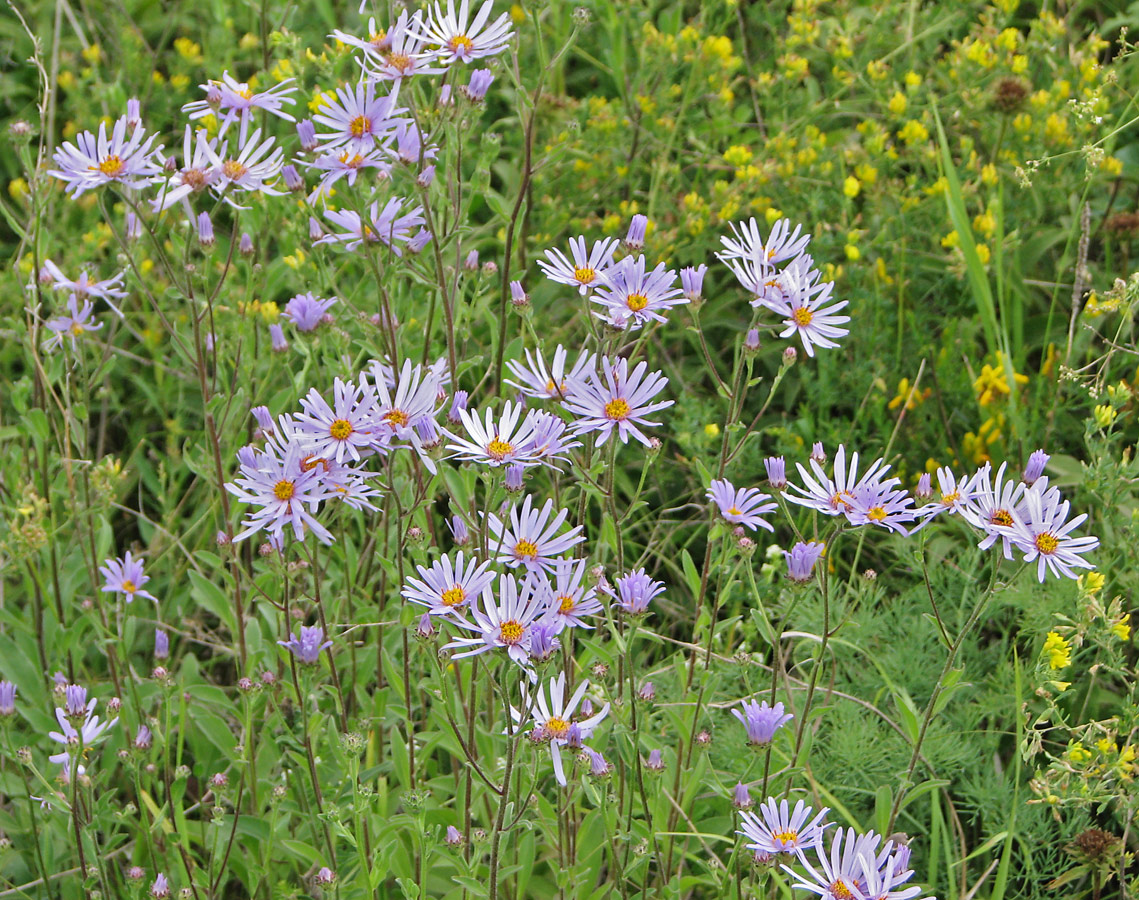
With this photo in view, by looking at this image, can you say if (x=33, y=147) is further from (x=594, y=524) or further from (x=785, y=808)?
(x=785, y=808)

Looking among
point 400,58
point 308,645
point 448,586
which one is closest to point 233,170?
point 400,58

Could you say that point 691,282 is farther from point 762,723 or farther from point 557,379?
point 762,723

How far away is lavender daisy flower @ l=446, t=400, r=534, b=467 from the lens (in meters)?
1.97

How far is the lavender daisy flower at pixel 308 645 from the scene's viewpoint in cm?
229

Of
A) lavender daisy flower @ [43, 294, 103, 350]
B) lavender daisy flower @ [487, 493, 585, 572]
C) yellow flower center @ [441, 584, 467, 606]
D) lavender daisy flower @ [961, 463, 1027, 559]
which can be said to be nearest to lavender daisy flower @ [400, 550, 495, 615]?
yellow flower center @ [441, 584, 467, 606]

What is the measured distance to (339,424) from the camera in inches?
81.7

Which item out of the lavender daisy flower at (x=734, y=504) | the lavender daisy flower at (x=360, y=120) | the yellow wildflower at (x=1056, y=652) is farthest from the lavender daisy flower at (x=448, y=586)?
the yellow wildflower at (x=1056, y=652)

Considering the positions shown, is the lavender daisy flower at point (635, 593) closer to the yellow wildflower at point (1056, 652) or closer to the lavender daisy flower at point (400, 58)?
the yellow wildflower at point (1056, 652)

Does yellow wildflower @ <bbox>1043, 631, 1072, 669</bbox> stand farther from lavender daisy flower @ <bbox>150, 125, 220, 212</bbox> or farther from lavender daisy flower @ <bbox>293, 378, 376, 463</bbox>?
lavender daisy flower @ <bbox>150, 125, 220, 212</bbox>

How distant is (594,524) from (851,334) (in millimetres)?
963

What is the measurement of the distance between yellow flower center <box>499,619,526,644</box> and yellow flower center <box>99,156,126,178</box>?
1.27 meters

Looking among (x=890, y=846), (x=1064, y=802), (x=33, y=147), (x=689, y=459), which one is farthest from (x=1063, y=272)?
(x=33, y=147)

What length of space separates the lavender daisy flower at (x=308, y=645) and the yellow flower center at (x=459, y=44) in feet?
3.76

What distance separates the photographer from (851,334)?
11.9 ft
